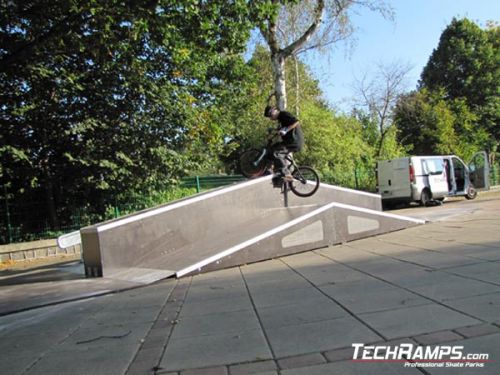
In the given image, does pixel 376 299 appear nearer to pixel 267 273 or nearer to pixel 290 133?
pixel 267 273

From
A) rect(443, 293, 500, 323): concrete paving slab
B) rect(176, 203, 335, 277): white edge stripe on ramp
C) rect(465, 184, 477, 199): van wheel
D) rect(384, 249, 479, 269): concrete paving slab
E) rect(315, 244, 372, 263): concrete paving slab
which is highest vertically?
rect(176, 203, 335, 277): white edge stripe on ramp

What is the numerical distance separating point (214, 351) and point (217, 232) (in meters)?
5.81

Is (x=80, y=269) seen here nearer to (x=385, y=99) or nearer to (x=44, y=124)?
(x=44, y=124)

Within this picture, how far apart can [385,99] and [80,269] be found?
85.6 feet

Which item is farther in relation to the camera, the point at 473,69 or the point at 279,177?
the point at 473,69

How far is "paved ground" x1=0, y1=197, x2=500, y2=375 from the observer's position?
3381 mm

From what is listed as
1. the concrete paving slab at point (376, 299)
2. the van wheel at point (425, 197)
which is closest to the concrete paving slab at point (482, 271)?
the concrete paving slab at point (376, 299)

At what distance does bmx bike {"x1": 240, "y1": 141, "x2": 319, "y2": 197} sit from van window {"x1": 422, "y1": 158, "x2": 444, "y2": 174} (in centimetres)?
945

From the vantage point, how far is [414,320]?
12.8ft

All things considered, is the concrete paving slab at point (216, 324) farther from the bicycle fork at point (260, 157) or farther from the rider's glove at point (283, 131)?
the bicycle fork at point (260, 157)

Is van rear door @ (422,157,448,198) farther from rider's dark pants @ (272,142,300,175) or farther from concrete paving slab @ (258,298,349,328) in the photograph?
concrete paving slab @ (258,298,349,328)

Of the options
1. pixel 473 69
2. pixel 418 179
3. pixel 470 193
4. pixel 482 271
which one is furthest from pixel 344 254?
pixel 473 69

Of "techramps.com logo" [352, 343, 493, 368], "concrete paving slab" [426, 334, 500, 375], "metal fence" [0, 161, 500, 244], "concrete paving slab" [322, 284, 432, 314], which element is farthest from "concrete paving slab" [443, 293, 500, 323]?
"metal fence" [0, 161, 500, 244]

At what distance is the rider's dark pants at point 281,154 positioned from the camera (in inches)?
372
